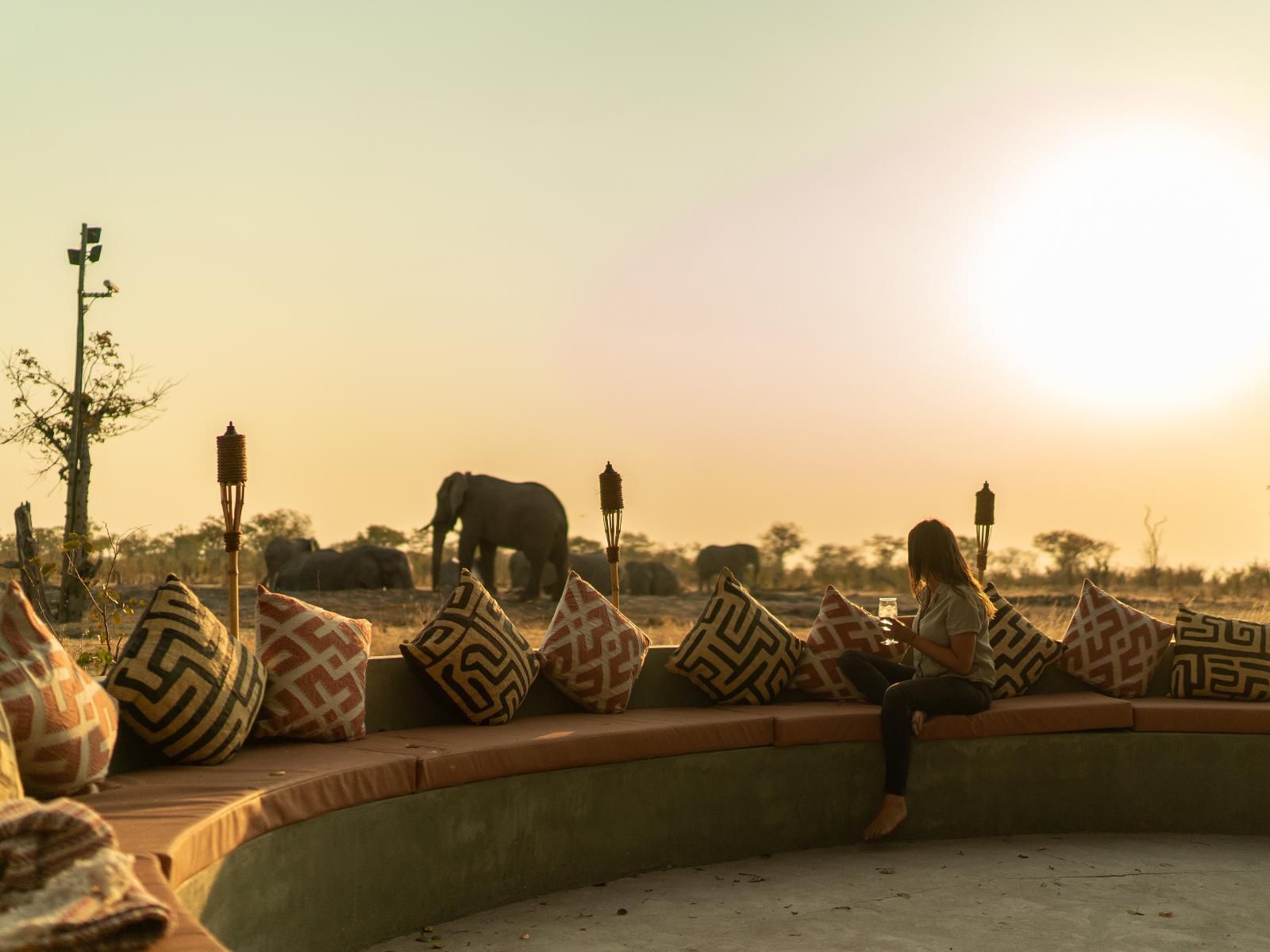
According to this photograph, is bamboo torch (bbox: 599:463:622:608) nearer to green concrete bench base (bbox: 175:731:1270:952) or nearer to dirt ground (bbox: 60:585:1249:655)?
green concrete bench base (bbox: 175:731:1270:952)

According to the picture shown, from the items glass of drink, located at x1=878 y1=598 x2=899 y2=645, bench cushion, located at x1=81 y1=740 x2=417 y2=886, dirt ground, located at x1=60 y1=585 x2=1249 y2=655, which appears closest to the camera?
bench cushion, located at x1=81 y1=740 x2=417 y2=886

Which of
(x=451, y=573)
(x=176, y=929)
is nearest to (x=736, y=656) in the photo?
(x=176, y=929)

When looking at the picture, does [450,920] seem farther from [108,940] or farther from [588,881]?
[108,940]

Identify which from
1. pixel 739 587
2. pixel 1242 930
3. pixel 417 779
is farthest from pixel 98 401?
pixel 1242 930

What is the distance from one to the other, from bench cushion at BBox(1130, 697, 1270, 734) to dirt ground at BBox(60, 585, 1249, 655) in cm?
484

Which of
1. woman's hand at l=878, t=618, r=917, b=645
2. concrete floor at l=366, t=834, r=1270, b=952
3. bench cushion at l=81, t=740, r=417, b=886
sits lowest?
concrete floor at l=366, t=834, r=1270, b=952

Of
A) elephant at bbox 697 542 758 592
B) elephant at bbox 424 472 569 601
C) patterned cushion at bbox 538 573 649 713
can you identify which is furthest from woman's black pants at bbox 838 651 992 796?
elephant at bbox 697 542 758 592

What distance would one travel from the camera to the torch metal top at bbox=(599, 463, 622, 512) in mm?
6137

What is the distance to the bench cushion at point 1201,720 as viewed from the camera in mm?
4934

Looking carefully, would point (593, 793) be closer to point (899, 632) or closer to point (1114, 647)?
point (899, 632)

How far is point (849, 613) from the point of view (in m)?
5.32

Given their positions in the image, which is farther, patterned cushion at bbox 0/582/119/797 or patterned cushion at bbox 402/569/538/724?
patterned cushion at bbox 402/569/538/724

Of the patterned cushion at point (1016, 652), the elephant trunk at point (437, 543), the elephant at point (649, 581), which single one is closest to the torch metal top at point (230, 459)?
the patterned cushion at point (1016, 652)

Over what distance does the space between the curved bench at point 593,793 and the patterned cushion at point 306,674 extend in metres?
0.07
